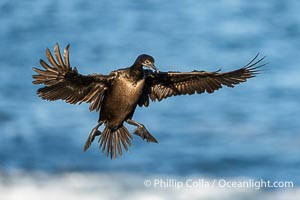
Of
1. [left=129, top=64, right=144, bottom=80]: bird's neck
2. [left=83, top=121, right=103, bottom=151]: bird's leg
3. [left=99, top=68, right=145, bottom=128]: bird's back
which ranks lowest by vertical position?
[left=83, top=121, right=103, bottom=151]: bird's leg

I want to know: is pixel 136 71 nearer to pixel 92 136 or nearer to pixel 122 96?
pixel 122 96

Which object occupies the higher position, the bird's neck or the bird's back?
the bird's neck

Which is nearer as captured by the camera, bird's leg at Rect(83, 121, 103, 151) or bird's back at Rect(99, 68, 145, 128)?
bird's back at Rect(99, 68, 145, 128)

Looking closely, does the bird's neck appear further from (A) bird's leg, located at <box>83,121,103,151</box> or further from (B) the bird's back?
(A) bird's leg, located at <box>83,121,103,151</box>

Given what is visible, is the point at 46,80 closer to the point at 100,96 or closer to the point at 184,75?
the point at 100,96

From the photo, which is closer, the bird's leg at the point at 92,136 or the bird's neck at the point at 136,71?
the bird's neck at the point at 136,71

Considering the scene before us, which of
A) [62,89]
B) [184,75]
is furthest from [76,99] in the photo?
[184,75]

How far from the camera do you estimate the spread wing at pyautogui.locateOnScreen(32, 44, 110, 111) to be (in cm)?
1869

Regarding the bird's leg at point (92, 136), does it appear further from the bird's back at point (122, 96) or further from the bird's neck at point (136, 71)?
the bird's neck at point (136, 71)

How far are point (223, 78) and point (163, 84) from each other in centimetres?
82

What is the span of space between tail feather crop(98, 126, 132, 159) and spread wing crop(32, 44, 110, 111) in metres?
0.43

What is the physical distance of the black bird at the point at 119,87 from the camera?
1877 cm

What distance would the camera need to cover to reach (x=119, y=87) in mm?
18969

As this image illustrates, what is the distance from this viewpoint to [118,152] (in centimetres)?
1958
